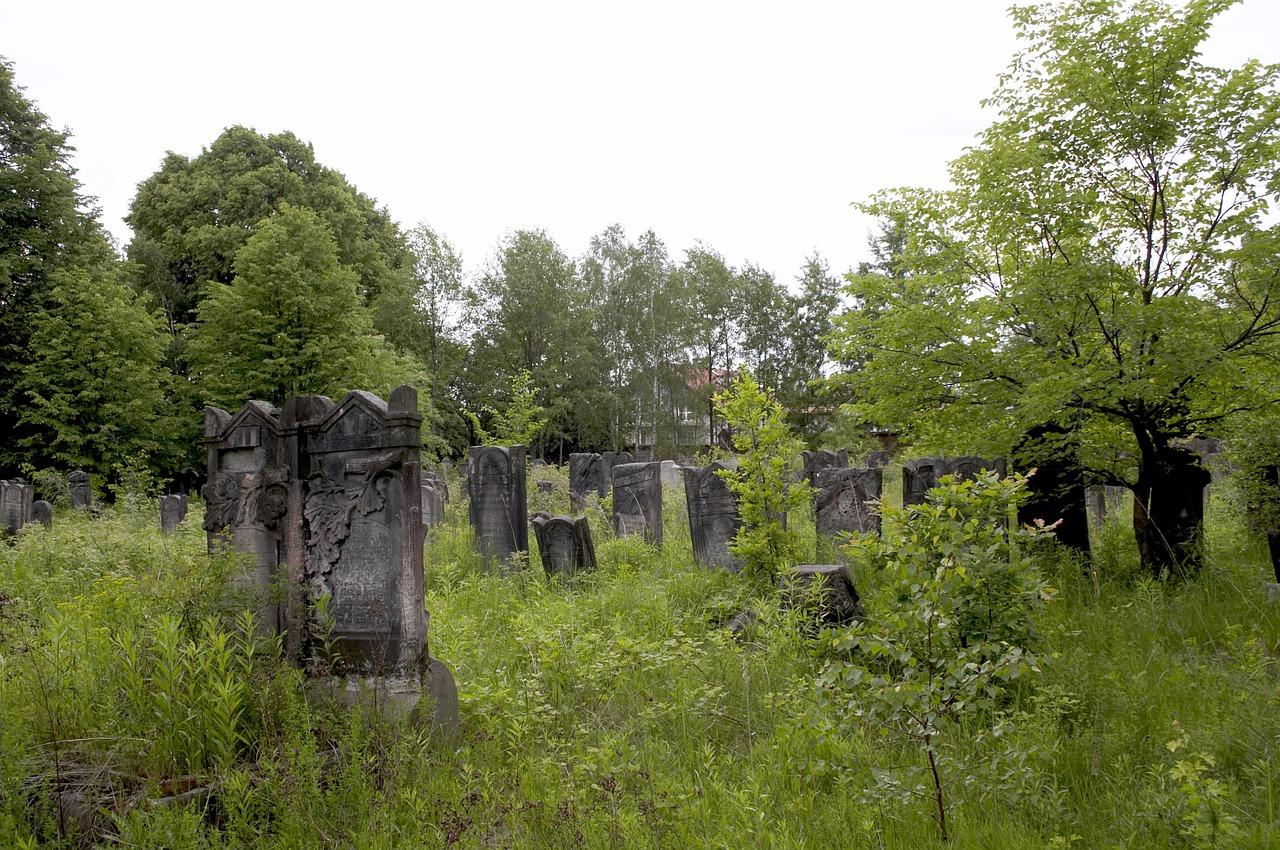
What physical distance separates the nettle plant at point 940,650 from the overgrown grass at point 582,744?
14 centimetres

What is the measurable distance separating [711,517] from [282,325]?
17.4 m

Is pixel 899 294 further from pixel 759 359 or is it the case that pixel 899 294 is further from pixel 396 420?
pixel 759 359

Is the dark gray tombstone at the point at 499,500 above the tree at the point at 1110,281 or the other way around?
the other way around

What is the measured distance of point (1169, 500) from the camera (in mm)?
7520

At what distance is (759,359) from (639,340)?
602 centimetres

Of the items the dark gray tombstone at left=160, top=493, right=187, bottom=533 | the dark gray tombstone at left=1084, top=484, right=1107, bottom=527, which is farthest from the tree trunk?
the dark gray tombstone at left=160, top=493, right=187, bottom=533

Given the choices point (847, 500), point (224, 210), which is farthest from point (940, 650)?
point (224, 210)

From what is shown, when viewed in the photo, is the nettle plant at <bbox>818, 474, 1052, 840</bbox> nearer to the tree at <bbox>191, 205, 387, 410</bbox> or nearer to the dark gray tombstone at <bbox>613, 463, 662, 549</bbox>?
the dark gray tombstone at <bbox>613, 463, 662, 549</bbox>

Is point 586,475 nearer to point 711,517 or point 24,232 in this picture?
point 711,517

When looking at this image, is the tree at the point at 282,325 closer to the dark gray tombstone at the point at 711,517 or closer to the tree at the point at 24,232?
the tree at the point at 24,232

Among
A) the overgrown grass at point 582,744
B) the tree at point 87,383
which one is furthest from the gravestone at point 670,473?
the overgrown grass at point 582,744

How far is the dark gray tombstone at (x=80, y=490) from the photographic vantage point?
16.4 meters

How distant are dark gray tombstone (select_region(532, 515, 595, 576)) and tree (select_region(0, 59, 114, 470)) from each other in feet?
66.5

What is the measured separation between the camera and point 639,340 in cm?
3778
